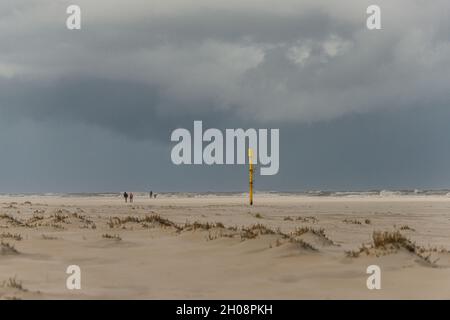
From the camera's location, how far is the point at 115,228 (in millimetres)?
21562

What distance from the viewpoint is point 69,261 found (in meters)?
13.2

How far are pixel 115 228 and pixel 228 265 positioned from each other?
10021 mm

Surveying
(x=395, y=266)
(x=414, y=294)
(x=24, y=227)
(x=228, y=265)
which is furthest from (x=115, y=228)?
(x=414, y=294)

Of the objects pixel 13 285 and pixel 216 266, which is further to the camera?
pixel 216 266

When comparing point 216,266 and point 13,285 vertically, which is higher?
point 13,285
